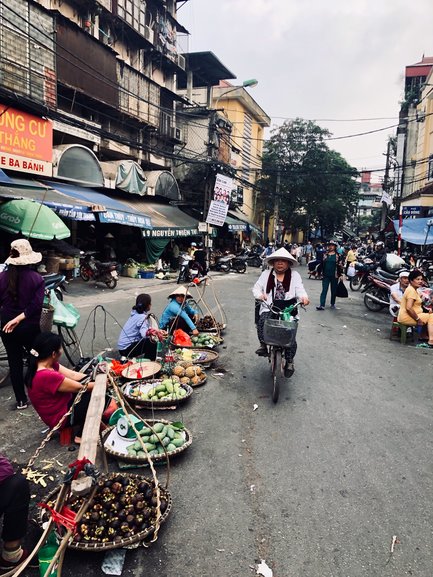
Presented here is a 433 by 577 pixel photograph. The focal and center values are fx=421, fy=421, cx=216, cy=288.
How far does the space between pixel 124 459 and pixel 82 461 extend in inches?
49.2

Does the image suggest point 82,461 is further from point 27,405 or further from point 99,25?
point 99,25

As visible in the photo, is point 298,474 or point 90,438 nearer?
point 90,438

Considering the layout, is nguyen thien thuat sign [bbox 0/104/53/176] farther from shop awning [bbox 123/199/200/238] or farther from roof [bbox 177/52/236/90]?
roof [bbox 177/52/236/90]

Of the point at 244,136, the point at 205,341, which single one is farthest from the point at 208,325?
the point at 244,136

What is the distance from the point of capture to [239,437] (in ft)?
13.3

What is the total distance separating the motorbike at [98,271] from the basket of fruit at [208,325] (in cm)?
650

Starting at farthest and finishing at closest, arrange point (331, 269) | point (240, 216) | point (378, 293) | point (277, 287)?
point (240, 216) < point (378, 293) < point (331, 269) < point (277, 287)

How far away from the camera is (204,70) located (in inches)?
1139

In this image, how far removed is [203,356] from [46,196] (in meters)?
8.27

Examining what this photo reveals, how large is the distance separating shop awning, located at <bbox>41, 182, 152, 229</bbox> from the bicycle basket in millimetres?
9881

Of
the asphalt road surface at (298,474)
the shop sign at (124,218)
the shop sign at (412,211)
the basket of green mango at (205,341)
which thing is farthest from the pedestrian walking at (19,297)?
the shop sign at (412,211)

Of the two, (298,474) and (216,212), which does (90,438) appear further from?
(216,212)

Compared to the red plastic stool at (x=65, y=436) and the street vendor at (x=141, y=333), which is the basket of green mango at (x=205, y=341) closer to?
the street vendor at (x=141, y=333)

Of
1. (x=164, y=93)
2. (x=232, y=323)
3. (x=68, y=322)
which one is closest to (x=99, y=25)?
(x=164, y=93)
